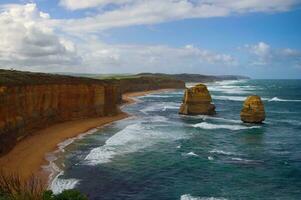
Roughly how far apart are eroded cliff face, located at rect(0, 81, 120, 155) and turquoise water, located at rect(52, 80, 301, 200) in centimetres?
549

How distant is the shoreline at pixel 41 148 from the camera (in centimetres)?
3062

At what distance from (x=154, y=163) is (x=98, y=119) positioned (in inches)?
1102

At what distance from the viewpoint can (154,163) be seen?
33062 millimetres

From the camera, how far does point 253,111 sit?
2190 inches

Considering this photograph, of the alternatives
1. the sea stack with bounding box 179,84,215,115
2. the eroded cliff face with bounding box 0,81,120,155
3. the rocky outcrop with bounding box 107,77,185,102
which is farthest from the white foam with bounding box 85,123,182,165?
the rocky outcrop with bounding box 107,77,185,102

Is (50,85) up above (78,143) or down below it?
A: above

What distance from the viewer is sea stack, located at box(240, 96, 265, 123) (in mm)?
54525

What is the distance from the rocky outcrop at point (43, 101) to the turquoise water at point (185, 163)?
5.52m

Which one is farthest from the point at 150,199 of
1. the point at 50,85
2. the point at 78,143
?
the point at 50,85

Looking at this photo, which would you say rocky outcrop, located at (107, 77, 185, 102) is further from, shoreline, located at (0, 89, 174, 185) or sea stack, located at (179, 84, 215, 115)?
shoreline, located at (0, 89, 174, 185)

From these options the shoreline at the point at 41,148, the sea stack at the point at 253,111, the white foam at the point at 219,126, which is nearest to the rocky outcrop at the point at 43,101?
the shoreline at the point at 41,148

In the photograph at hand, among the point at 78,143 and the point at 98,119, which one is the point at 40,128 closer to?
the point at 78,143

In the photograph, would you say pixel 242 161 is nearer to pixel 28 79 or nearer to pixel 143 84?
pixel 28 79

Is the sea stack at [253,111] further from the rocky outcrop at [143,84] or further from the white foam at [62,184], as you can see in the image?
the rocky outcrop at [143,84]
